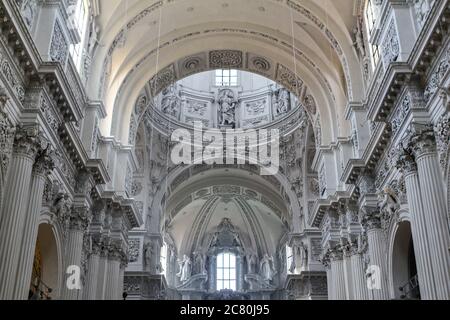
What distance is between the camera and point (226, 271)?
40938 mm

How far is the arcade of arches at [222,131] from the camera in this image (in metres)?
11.8

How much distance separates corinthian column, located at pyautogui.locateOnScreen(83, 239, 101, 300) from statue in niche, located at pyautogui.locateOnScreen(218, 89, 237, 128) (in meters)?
15.9

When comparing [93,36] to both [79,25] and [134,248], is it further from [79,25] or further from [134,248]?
[134,248]

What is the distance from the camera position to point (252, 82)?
34.0 m

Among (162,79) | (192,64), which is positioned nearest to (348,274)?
(192,64)

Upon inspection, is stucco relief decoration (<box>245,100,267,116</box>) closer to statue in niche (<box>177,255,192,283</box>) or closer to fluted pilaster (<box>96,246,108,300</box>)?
statue in niche (<box>177,255,192,283</box>)

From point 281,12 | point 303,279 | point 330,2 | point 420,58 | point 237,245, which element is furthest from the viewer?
point 237,245

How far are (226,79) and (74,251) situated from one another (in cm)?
2070

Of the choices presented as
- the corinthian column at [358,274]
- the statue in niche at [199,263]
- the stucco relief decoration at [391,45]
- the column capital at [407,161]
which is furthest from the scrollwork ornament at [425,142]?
the statue in niche at [199,263]

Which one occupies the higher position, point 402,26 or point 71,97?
point 402,26

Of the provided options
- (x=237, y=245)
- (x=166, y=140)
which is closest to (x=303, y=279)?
(x=166, y=140)

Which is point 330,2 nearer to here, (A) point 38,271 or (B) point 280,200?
(A) point 38,271

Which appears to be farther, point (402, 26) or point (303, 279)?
point (303, 279)

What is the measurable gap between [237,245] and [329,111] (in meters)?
21.8
